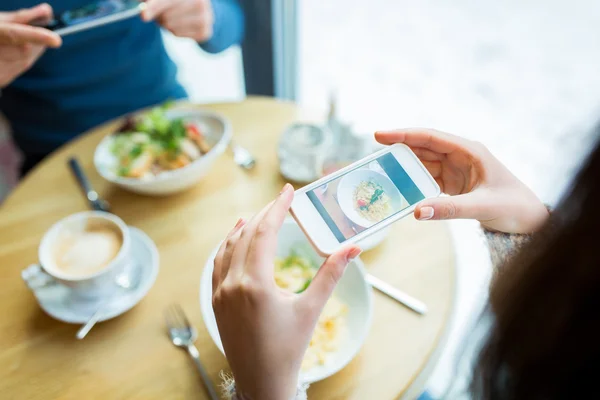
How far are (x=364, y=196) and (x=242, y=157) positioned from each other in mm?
432

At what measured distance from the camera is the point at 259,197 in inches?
36.0

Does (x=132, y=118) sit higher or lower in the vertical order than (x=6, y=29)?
lower

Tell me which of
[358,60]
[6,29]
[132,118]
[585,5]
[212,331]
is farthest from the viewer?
[358,60]

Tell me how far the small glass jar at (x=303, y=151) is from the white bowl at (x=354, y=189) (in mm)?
258

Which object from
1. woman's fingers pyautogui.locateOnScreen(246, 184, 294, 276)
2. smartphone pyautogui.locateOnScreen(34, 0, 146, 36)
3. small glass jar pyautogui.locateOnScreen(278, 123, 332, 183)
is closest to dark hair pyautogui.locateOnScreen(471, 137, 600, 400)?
woman's fingers pyautogui.locateOnScreen(246, 184, 294, 276)

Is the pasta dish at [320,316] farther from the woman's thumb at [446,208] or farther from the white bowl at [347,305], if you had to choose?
the woman's thumb at [446,208]

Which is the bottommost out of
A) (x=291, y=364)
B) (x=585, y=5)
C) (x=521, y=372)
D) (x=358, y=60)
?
(x=358, y=60)

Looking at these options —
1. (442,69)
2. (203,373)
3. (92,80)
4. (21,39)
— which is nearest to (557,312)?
(203,373)

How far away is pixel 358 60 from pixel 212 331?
1.70 m

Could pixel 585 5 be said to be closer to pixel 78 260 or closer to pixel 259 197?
pixel 259 197

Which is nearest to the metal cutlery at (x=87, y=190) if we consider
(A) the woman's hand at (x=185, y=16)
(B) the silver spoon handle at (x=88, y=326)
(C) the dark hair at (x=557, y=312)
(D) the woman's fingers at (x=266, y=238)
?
(B) the silver spoon handle at (x=88, y=326)

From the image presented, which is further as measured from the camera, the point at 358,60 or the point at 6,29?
the point at 358,60

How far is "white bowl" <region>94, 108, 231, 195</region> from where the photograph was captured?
86cm

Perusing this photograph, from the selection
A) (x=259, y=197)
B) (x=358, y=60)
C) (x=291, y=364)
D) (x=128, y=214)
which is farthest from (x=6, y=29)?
(x=358, y=60)
